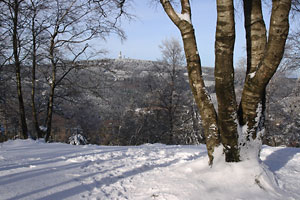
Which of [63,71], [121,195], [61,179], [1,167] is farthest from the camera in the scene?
[63,71]

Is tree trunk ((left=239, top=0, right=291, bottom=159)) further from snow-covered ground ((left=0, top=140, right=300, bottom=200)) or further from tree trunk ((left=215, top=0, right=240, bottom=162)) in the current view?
snow-covered ground ((left=0, top=140, right=300, bottom=200))

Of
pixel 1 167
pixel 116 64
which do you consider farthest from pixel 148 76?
pixel 1 167

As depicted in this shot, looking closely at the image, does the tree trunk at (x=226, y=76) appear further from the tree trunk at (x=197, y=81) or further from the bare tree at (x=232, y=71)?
the tree trunk at (x=197, y=81)

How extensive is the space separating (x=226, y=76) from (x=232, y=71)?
11cm

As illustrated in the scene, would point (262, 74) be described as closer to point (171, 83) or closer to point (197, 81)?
point (197, 81)

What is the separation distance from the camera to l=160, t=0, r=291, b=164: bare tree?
2.60m

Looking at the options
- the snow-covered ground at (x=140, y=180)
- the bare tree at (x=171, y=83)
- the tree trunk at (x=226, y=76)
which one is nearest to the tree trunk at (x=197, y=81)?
the tree trunk at (x=226, y=76)

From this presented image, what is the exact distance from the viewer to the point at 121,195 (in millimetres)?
2748

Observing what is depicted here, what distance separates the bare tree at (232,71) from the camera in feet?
8.52

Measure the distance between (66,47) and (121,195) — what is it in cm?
835

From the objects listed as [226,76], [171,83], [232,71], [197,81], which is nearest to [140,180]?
[197,81]

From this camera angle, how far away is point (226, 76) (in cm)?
290

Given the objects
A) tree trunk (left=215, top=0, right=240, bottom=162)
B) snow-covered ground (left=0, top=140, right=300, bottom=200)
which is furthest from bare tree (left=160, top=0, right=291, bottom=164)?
snow-covered ground (left=0, top=140, right=300, bottom=200)

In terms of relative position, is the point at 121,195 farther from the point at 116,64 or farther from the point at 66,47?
the point at 66,47
